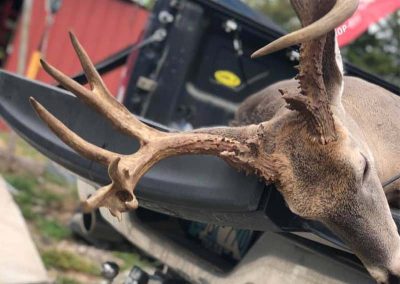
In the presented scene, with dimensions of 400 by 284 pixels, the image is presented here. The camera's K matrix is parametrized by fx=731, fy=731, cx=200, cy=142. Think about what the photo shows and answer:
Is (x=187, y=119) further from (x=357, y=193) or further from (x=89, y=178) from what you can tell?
(x=357, y=193)

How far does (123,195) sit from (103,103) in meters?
0.34

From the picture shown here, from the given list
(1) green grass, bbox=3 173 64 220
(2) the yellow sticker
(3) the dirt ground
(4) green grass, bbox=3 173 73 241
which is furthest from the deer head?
(1) green grass, bbox=3 173 64 220

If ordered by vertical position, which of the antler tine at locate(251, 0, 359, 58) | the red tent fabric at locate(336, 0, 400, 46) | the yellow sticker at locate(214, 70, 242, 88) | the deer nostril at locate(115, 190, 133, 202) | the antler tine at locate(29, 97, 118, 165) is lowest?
the yellow sticker at locate(214, 70, 242, 88)

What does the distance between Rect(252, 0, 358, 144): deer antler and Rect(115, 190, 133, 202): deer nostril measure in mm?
470

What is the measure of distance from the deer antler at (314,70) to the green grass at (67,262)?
275cm

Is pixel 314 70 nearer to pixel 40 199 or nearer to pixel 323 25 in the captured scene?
pixel 323 25

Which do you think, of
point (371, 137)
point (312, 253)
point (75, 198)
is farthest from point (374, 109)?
point (75, 198)

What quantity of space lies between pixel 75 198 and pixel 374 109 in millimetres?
3865

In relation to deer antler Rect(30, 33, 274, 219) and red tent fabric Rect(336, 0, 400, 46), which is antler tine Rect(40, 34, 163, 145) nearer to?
deer antler Rect(30, 33, 274, 219)

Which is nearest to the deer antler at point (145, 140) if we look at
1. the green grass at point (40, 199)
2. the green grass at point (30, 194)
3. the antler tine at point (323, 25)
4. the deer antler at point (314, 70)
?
the deer antler at point (314, 70)

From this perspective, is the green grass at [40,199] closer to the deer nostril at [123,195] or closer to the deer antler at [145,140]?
the deer antler at [145,140]

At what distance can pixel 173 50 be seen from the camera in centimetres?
414

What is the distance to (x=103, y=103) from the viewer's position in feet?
6.70

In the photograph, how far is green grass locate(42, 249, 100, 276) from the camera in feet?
14.3
